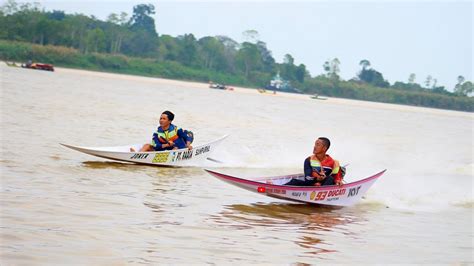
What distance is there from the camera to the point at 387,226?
12.4 m

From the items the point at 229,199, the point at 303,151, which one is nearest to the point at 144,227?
the point at 229,199

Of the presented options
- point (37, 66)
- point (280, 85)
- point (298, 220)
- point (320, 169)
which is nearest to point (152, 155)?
point (320, 169)

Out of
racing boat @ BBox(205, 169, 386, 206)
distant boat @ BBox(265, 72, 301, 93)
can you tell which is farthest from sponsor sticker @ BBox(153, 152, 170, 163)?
distant boat @ BBox(265, 72, 301, 93)

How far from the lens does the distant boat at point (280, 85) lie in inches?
4144

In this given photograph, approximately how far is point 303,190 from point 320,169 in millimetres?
534

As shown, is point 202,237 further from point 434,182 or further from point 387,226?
point 434,182

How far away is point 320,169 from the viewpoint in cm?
1305

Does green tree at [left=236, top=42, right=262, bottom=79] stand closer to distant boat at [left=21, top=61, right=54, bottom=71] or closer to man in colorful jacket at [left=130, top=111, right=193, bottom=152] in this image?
distant boat at [left=21, top=61, right=54, bottom=71]

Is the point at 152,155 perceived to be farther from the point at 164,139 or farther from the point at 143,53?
the point at 143,53

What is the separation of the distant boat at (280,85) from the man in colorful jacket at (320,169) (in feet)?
299

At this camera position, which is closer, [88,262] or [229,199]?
[88,262]

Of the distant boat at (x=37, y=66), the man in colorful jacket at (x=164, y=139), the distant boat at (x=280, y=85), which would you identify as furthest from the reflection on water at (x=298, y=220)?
the distant boat at (x=280, y=85)

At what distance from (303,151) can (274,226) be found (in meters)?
13.7

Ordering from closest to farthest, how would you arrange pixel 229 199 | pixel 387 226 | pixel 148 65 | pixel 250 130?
pixel 387 226
pixel 229 199
pixel 250 130
pixel 148 65
